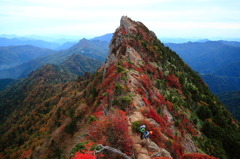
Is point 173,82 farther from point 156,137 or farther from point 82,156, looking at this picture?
point 82,156

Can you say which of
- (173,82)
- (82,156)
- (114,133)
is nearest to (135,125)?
(114,133)

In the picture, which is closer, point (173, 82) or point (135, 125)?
point (135, 125)

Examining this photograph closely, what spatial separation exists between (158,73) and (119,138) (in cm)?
2873

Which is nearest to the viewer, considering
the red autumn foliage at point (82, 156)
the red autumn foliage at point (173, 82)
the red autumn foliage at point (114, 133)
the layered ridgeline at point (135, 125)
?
the red autumn foliage at point (82, 156)

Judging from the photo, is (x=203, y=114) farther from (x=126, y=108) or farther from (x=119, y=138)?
(x=119, y=138)

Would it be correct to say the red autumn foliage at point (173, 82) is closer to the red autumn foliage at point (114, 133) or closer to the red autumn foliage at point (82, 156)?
the red autumn foliage at point (114, 133)

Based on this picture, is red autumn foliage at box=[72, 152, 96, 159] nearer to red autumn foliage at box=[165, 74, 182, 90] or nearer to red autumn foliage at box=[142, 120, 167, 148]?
red autumn foliage at box=[142, 120, 167, 148]

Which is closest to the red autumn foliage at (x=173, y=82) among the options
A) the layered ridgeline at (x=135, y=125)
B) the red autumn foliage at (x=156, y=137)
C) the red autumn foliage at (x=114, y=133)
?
the layered ridgeline at (x=135, y=125)

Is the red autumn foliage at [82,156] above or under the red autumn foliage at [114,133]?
under

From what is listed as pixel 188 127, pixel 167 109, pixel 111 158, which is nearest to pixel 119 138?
pixel 111 158

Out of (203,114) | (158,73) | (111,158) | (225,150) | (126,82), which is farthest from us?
(158,73)

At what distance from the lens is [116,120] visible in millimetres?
13711

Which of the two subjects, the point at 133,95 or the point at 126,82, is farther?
the point at 126,82

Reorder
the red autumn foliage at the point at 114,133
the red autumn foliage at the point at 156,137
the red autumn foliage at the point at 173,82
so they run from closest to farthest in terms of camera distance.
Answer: the red autumn foliage at the point at 114,133
the red autumn foliage at the point at 156,137
the red autumn foliage at the point at 173,82
